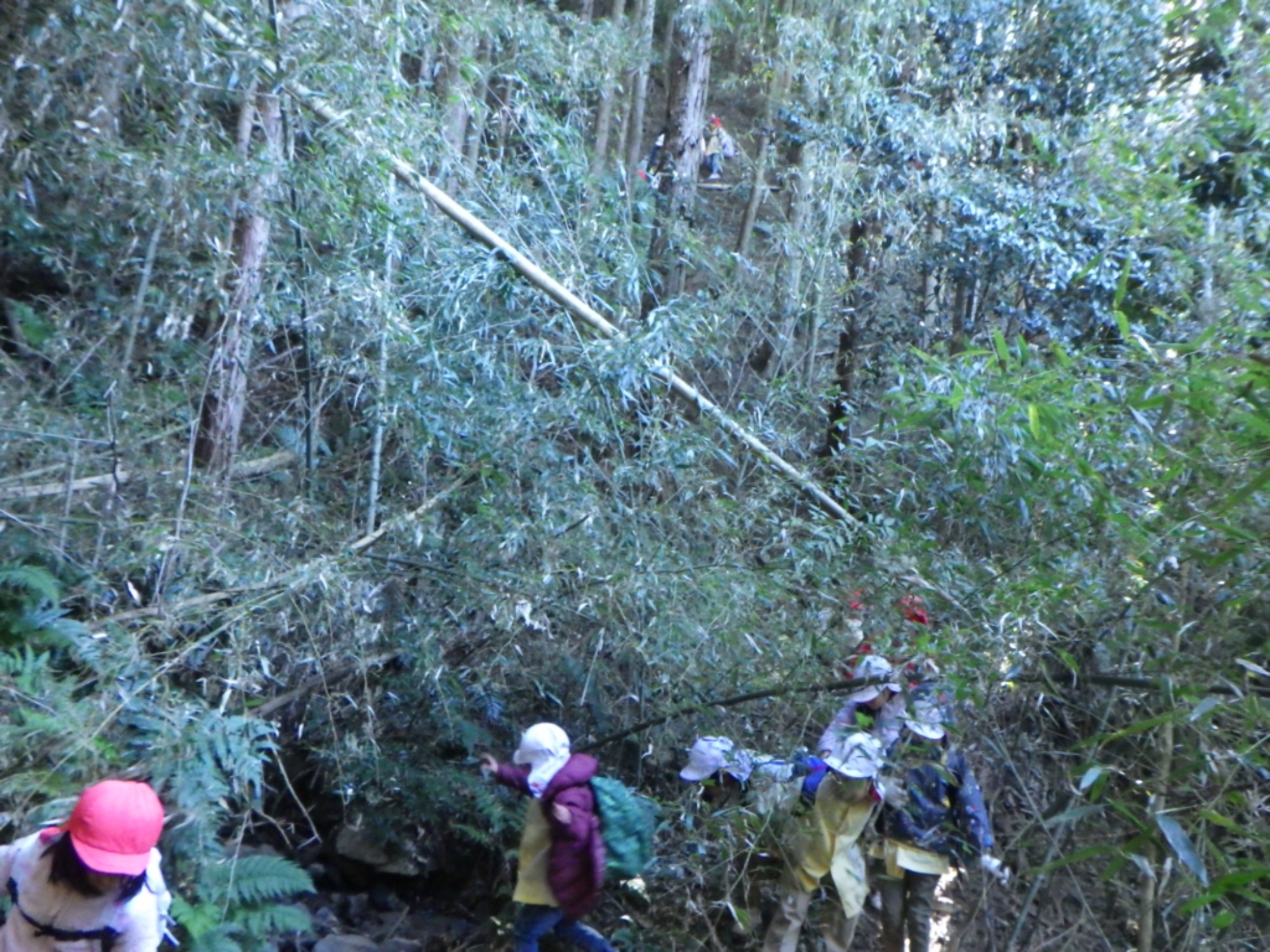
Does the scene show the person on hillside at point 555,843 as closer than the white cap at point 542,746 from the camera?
Yes

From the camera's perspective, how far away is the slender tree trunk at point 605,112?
8.37 m

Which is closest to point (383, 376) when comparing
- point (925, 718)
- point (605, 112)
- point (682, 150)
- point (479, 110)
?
point (479, 110)

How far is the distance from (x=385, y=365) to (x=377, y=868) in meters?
2.48

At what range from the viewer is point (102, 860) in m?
2.68

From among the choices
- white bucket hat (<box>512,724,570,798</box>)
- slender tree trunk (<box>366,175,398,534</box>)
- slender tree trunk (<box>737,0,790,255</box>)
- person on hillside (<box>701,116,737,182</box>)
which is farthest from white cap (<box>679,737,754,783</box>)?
person on hillside (<box>701,116,737,182</box>)

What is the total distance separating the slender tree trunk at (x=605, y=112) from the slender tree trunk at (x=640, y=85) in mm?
204

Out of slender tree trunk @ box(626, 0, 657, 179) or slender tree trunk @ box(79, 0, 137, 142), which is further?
slender tree trunk @ box(626, 0, 657, 179)

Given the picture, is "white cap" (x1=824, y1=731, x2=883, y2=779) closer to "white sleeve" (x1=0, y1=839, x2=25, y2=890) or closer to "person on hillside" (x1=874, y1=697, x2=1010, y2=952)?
"person on hillside" (x1=874, y1=697, x2=1010, y2=952)

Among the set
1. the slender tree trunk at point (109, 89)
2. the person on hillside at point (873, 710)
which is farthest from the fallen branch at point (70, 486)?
the person on hillside at point (873, 710)

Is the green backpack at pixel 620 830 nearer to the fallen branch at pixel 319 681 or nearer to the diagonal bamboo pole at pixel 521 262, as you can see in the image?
the fallen branch at pixel 319 681

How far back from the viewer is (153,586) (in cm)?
439

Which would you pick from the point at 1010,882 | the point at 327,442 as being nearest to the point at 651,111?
the point at 327,442

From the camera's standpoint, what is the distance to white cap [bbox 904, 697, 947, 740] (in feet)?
12.1

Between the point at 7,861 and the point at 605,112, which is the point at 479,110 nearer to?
the point at 605,112
